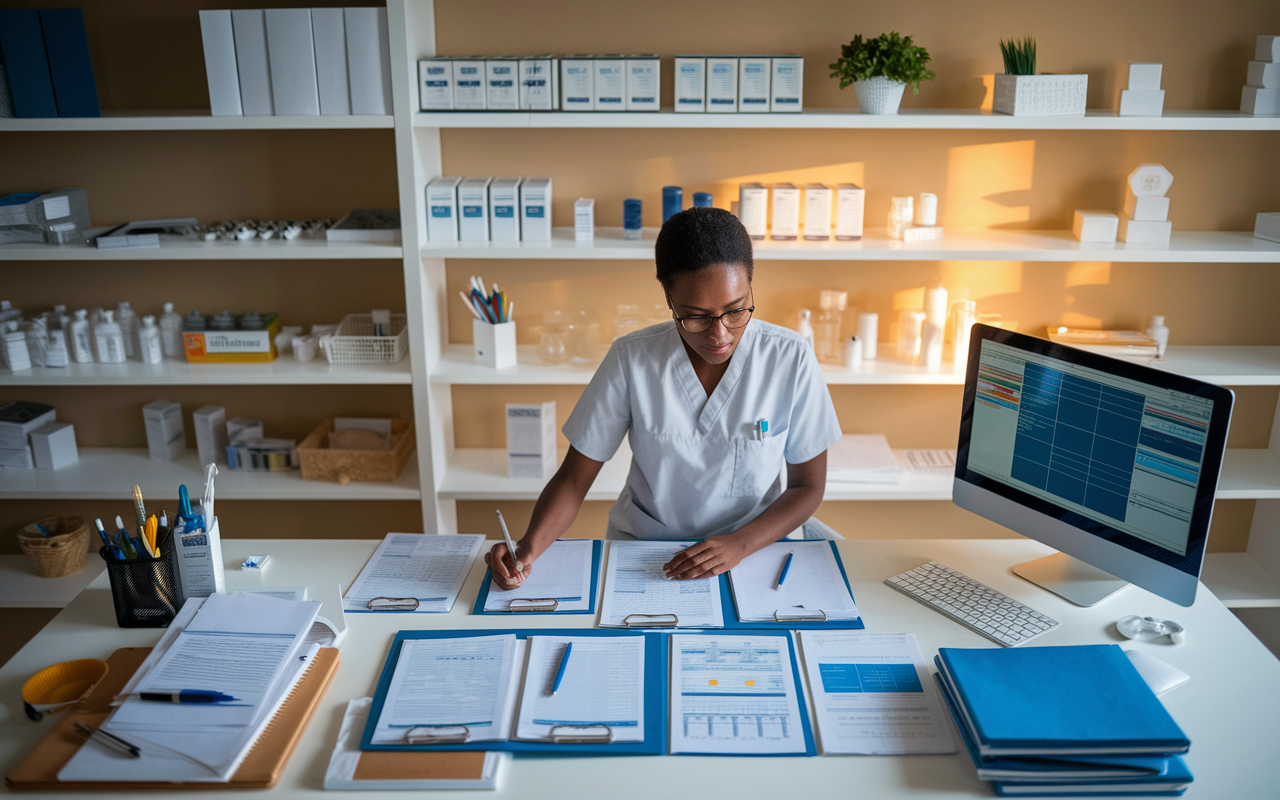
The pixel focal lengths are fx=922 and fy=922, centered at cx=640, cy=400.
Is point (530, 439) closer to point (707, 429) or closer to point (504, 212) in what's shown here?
point (504, 212)

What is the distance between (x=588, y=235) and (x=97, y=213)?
4.75ft

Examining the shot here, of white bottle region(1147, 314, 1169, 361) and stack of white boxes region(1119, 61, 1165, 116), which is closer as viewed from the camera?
stack of white boxes region(1119, 61, 1165, 116)

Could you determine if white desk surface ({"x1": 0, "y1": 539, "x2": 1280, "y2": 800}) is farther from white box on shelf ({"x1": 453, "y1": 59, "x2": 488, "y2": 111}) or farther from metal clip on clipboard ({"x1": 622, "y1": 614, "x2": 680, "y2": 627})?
white box on shelf ({"x1": 453, "y1": 59, "x2": 488, "y2": 111})

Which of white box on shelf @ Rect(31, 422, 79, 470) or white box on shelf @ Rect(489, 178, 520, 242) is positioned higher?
white box on shelf @ Rect(489, 178, 520, 242)

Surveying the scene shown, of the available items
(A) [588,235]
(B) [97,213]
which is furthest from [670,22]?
(B) [97,213]

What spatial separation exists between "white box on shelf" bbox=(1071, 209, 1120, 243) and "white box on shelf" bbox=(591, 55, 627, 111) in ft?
4.17

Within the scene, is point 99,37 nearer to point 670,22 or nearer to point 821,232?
point 670,22

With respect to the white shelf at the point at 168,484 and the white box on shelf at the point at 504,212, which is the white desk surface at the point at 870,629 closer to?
the white shelf at the point at 168,484

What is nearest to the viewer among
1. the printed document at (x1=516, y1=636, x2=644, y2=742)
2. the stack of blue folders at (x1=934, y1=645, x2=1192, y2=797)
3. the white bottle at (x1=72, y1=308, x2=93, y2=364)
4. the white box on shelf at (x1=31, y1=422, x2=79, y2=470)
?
the stack of blue folders at (x1=934, y1=645, x2=1192, y2=797)

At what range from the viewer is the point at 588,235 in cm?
251

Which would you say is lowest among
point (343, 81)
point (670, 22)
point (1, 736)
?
point (1, 736)

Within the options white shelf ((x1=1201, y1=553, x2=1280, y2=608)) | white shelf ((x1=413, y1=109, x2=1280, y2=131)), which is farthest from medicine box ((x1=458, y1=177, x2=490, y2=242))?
white shelf ((x1=1201, y1=553, x2=1280, y2=608))

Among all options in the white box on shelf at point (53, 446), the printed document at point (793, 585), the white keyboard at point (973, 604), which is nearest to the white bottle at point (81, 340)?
the white box on shelf at point (53, 446)

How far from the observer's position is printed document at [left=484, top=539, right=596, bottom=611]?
1.52 meters
